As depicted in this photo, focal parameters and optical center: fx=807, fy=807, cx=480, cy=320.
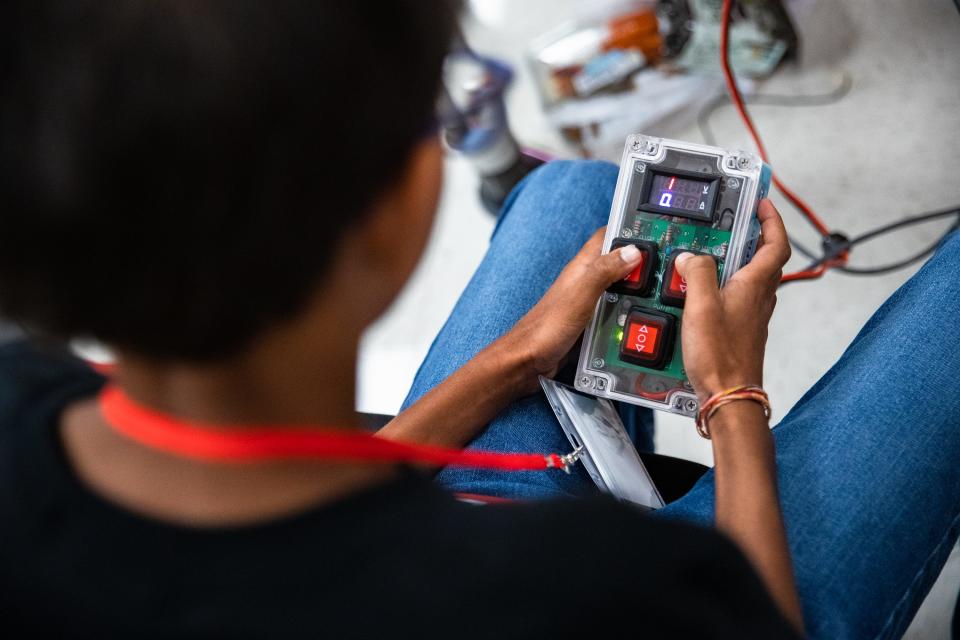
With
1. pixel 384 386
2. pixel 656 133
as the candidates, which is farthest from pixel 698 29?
pixel 384 386

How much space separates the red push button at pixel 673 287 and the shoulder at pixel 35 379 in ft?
1.63

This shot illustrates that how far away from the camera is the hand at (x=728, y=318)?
0.69 meters

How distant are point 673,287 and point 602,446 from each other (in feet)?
0.55

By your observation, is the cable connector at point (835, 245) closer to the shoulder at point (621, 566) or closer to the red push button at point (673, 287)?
the red push button at point (673, 287)

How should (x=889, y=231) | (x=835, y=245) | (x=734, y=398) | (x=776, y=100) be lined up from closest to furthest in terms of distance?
(x=734, y=398), (x=835, y=245), (x=889, y=231), (x=776, y=100)

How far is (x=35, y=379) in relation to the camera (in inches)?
19.4

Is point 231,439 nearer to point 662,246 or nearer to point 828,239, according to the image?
point 662,246

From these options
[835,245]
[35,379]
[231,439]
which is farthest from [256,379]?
[835,245]

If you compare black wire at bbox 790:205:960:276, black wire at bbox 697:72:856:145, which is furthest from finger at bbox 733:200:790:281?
black wire at bbox 697:72:856:145

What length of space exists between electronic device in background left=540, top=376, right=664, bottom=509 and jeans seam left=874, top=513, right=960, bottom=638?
21cm

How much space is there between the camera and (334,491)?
0.43 meters

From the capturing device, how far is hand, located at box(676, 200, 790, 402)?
2.27 ft

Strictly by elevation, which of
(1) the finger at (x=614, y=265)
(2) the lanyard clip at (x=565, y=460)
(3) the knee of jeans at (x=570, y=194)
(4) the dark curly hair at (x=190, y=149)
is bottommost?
(2) the lanyard clip at (x=565, y=460)

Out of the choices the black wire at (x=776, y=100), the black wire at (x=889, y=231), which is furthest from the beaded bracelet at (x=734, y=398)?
the black wire at (x=776, y=100)
